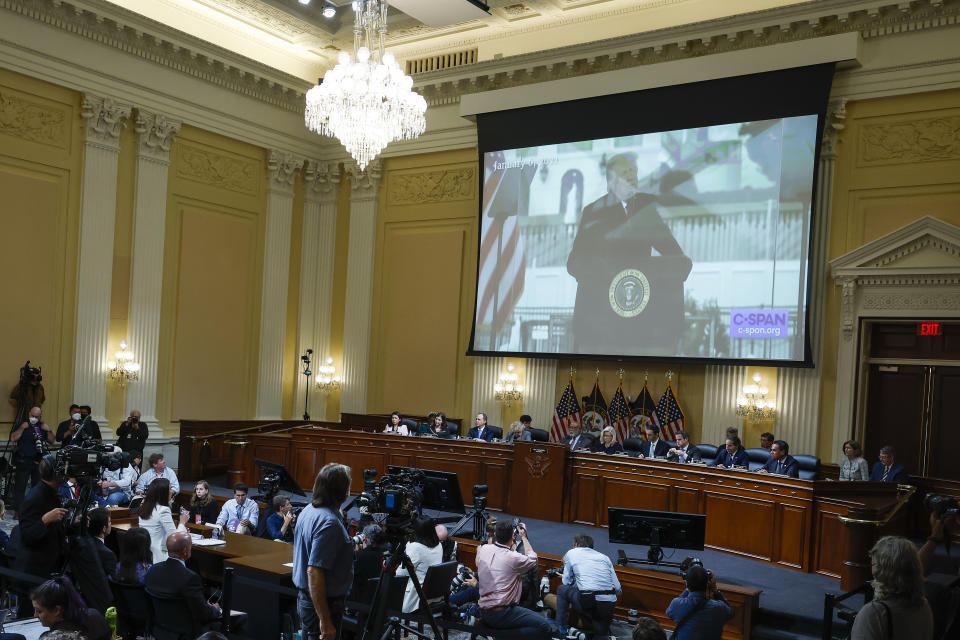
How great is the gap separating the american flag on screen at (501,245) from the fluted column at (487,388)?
582 millimetres

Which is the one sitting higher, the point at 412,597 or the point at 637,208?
the point at 637,208

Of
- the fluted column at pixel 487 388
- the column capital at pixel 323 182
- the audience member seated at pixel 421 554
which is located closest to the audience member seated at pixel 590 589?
the audience member seated at pixel 421 554

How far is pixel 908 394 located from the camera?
12.1 m

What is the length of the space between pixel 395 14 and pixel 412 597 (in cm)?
Answer: 1216

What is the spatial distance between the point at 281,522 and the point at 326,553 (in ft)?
14.3

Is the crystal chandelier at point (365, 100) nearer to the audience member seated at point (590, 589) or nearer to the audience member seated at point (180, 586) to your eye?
the audience member seated at point (590, 589)

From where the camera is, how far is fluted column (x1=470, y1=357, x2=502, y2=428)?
15.4m

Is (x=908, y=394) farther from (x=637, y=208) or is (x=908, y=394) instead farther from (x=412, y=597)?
(x=412, y=597)

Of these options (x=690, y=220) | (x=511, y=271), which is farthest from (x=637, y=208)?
(x=511, y=271)

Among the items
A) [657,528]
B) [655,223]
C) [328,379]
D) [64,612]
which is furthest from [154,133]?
[64,612]

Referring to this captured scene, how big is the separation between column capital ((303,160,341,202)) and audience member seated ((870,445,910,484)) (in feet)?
38.3

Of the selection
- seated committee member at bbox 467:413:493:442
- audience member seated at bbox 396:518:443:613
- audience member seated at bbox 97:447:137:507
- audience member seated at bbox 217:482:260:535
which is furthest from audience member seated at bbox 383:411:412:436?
audience member seated at bbox 396:518:443:613

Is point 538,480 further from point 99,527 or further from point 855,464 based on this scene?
point 99,527

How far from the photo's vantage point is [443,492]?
29.9 feet
